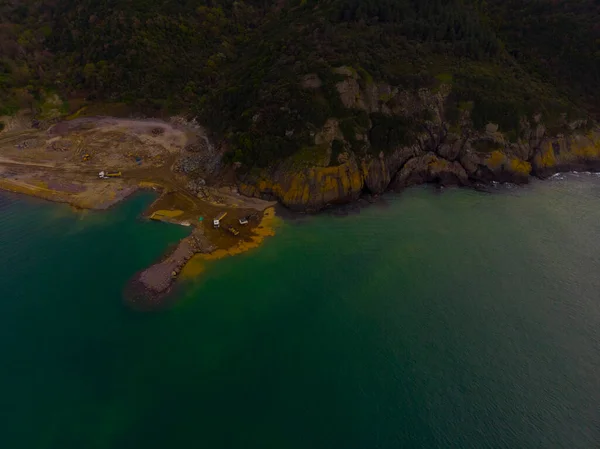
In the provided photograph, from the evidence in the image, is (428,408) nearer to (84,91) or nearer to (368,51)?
(368,51)

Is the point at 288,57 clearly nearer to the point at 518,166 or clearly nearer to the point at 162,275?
the point at 518,166

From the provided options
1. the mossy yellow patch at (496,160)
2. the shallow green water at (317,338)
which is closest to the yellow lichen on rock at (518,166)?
the mossy yellow patch at (496,160)

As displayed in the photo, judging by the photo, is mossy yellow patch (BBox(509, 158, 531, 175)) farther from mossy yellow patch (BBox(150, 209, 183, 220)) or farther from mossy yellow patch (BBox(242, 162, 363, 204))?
mossy yellow patch (BBox(150, 209, 183, 220))

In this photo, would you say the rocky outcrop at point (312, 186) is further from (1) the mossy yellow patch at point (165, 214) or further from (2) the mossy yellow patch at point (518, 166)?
(2) the mossy yellow patch at point (518, 166)

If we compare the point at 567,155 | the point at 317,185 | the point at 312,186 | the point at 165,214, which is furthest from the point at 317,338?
the point at 567,155

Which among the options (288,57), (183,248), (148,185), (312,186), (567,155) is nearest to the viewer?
(183,248)

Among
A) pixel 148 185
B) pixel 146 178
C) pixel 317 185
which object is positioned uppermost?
pixel 317 185

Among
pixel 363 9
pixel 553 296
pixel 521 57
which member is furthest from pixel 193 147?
pixel 521 57
